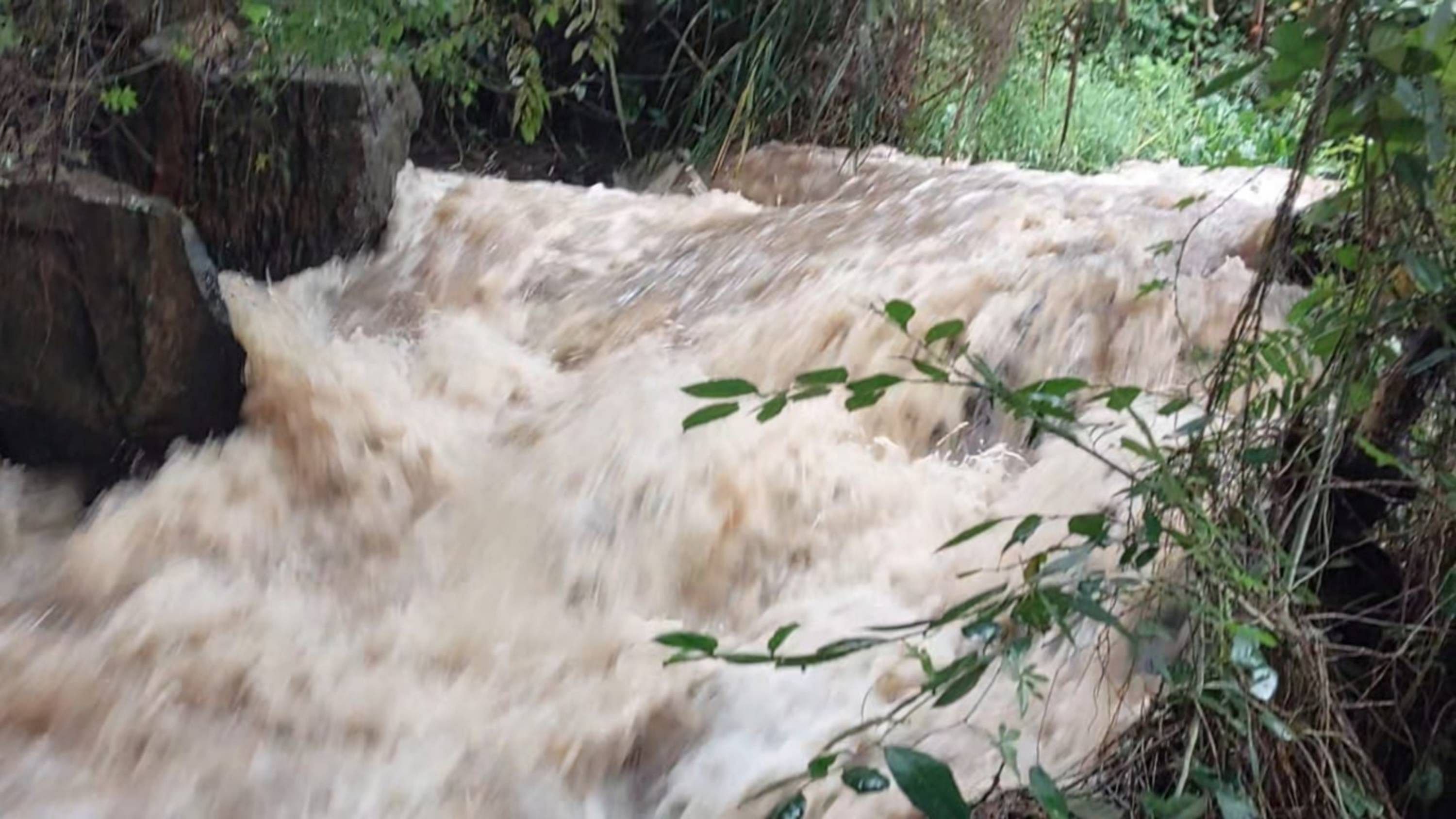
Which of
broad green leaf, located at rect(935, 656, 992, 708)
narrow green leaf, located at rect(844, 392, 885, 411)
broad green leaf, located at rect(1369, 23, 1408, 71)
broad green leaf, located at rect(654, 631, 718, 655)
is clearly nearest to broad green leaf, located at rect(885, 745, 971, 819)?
broad green leaf, located at rect(935, 656, 992, 708)

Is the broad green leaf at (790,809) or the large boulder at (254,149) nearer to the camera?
the broad green leaf at (790,809)

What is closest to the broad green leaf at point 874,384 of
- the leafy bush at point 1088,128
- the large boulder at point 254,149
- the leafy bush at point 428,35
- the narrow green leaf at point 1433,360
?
the narrow green leaf at point 1433,360

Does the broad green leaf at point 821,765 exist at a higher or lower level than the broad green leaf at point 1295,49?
lower

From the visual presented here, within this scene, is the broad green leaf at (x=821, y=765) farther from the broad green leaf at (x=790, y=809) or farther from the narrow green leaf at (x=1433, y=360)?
the narrow green leaf at (x=1433, y=360)

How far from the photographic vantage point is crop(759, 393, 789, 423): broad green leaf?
3.73 feet

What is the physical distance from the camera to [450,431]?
294 centimetres

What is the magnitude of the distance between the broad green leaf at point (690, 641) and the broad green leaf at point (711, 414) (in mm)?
187

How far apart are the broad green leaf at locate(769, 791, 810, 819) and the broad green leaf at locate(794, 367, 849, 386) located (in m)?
0.41

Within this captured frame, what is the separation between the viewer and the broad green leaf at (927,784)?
3.27 ft

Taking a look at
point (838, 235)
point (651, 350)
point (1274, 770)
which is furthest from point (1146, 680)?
point (838, 235)

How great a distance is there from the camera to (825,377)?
1101mm

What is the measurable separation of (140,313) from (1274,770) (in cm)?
242

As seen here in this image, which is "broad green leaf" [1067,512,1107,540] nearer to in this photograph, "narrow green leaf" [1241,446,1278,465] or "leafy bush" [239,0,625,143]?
"narrow green leaf" [1241,446,1278,465]

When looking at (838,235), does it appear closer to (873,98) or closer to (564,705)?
(873,98)
